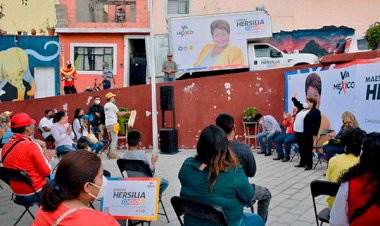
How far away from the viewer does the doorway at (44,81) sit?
2078cm

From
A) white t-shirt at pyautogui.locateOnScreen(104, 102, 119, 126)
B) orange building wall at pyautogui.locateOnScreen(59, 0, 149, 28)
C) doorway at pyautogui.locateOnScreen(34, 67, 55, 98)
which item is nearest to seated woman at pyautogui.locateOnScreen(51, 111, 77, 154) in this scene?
white t-shirt at pyautogui.locateOnScreen(104, 102, 119, 126)

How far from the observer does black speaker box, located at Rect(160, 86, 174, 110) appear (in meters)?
12.4

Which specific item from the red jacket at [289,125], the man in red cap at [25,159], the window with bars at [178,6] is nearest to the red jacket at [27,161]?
the man in red cap at [25,159]

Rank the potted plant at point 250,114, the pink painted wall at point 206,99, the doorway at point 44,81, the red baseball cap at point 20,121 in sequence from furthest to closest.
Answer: the doorway at point 44,81, the pink painted wall at point 206,99, the potted plant at point 250,114, the red baseball cap at point 20,121

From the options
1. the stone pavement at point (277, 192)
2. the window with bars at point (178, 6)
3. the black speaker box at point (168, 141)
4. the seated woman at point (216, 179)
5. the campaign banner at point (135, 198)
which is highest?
the window with bars at point (178, 6)

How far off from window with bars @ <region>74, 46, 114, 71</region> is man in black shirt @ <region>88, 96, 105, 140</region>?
24.9ft

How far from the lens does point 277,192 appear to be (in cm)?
688

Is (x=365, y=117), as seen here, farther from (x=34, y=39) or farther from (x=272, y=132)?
(x=34, y=39)

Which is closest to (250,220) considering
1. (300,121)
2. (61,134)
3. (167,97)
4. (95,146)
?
(61,134)

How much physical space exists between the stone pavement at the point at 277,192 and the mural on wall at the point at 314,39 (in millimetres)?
12803

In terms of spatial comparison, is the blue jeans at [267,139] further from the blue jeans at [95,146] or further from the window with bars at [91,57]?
the window with bars at [91,57]

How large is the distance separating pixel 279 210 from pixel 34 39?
1829cm

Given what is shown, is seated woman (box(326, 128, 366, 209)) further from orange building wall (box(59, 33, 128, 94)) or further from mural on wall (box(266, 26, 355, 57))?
mural on wall (box(266, 26, 355, 57))

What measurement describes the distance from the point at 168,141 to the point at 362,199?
940cm
